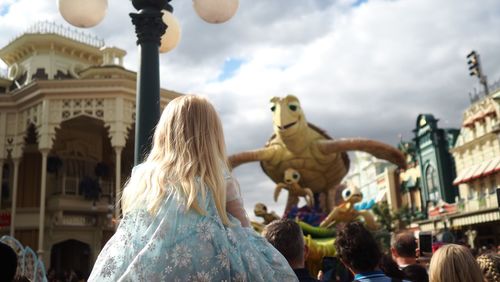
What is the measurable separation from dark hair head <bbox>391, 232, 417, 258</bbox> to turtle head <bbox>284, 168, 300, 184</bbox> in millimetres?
6999

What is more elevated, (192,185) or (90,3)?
(90,3)

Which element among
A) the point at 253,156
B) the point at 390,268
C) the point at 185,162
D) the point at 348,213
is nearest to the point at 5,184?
the point at 253,156

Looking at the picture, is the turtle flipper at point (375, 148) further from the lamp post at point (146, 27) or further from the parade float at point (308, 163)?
the lamp post at point (146, 27)

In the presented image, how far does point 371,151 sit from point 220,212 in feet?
29.9

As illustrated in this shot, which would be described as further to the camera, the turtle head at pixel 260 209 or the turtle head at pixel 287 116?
the turtle head at pixel 287 116

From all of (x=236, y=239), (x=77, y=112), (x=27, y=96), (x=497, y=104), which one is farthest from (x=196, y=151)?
(x=497, y=104)

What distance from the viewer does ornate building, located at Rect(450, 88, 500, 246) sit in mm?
26034

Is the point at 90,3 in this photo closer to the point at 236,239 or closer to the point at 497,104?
the point at 236,239

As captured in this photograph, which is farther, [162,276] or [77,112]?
[77,112]

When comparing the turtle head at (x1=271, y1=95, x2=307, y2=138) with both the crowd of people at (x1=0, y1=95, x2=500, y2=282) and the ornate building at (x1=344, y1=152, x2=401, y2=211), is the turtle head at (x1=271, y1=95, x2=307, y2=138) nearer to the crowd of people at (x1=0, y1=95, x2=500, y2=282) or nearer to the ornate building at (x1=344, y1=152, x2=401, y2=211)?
the crowd of people at (x1=0, y1=95, x2=500, y2=282)

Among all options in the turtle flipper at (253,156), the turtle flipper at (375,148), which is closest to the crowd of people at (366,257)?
the turtle flipper at (375,148)

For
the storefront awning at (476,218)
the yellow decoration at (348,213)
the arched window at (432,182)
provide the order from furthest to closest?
1. the arched window at (432,182)
2. the storefront awning at (476,218)
3. the yellow decoration at (348,213)

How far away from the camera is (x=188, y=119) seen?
6.24ft

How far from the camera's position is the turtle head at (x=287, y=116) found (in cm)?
1074
